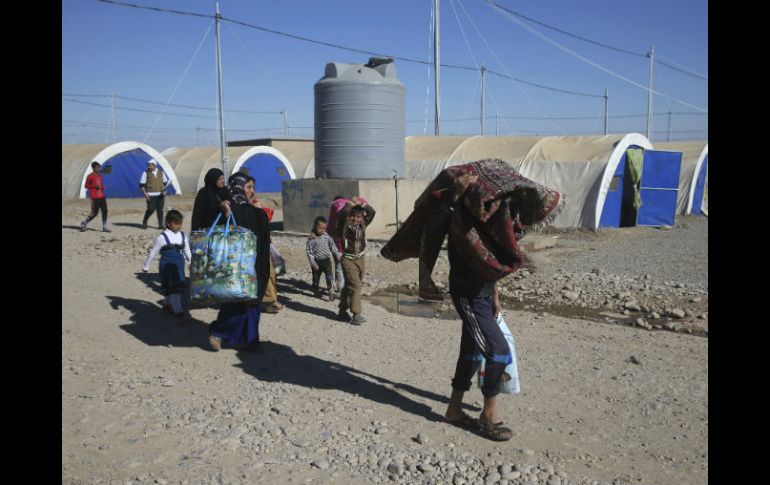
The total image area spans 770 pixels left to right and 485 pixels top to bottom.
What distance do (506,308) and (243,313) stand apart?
11.4 ft

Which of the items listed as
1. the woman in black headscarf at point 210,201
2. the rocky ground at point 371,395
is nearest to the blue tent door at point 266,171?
the rocky ground at point 371,395

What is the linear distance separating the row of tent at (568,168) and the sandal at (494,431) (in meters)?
9.32

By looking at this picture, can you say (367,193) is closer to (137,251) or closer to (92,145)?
(137,251)

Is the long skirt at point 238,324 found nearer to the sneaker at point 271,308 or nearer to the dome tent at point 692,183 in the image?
the sneaker at point 271,308

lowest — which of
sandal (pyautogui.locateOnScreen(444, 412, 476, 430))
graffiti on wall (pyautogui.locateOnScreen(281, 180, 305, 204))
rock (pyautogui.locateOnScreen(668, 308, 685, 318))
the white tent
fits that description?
sandal (pyautogui.locateOnScreen(444, 412, 476, 430))

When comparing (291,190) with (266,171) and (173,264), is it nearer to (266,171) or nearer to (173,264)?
(173,264)

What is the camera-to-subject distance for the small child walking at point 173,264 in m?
6.18

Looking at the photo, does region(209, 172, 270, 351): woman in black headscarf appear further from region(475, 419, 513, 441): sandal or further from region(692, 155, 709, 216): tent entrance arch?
region(692, 155, 709, 216): tent entrance arch

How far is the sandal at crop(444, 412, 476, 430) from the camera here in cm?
381

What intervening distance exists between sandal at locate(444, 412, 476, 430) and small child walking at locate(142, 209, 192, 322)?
10.9ft

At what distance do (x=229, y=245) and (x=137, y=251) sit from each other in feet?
Answer: 20.4

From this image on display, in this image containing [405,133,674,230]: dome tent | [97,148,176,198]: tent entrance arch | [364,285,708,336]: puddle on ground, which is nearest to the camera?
[364,285,708,336]: puddle on ground

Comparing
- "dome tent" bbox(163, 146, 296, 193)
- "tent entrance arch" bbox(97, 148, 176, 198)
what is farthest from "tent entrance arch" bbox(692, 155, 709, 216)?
"tent entrance arch" bbox(97, 148, 176, 198)

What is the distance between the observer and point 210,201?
17.7 feet
